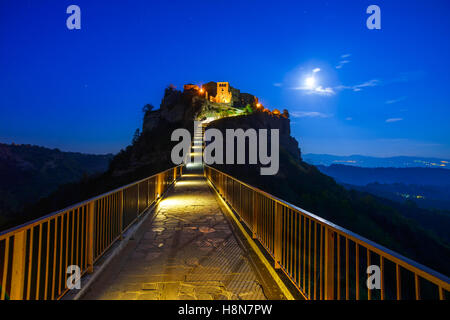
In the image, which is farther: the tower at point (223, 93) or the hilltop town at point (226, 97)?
the tower at point (223, 93)

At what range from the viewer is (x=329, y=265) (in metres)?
2.32

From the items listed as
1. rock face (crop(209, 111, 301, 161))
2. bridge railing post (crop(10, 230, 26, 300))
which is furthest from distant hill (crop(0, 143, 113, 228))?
bridge railing post (crop(10, 230, 26, 300))

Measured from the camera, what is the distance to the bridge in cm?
209

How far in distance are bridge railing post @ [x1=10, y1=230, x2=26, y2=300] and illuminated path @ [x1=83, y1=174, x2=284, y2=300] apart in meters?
0.97

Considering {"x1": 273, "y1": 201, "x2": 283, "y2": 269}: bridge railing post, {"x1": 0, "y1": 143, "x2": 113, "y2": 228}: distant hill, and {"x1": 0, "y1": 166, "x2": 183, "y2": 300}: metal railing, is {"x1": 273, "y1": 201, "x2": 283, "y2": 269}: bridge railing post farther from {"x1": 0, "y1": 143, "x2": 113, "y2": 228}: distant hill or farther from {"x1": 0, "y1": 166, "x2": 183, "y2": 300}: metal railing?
{"x1": 0, "y1": 143, "x2": 113, "y2": 228}: distant hill

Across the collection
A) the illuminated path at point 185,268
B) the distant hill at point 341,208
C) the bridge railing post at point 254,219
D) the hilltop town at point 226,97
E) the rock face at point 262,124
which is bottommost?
the distant hill at point 341,208

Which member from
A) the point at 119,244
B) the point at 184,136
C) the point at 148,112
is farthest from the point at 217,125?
the point at 119,244

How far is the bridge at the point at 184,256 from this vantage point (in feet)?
6.87

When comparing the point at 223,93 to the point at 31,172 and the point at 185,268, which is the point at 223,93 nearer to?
the point at 185,268

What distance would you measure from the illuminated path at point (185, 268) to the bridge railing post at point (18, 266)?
972 millimetres

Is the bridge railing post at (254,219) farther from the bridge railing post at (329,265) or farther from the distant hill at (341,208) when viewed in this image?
the distant hill at (341,208)

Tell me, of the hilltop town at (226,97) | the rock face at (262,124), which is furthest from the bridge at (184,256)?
the hilltop town at (226,97)

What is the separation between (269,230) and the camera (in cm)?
414
